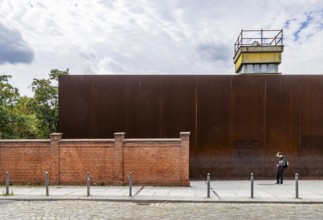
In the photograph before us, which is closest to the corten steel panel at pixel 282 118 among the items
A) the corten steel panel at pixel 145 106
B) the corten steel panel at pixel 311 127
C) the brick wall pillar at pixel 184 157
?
the corten steel panel at pixel 311 127

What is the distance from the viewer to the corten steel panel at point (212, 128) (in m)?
22.5

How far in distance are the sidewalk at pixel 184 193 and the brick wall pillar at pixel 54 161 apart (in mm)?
815

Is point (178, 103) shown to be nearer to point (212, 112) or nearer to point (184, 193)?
point (212, 112)

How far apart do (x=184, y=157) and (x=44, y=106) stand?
2224cm

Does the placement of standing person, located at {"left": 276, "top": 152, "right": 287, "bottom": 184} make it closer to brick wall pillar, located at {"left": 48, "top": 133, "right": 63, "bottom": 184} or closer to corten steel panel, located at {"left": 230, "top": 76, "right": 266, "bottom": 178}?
corten steel panel, located at {"left": 230, "top": 76, "right": 266, "bottom": 178}

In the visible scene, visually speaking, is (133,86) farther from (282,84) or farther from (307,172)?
(307,172)

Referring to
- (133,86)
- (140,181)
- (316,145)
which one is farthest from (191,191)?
(316,145)

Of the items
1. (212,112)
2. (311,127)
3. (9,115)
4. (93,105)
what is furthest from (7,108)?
(311,127)

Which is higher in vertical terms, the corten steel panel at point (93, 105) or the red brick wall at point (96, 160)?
the corten steel panel at point (93, 105)

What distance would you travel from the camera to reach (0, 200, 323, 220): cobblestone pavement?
11594 mm

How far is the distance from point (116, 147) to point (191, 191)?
4448 mm

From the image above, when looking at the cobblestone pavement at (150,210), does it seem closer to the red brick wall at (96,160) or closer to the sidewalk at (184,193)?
the sidewalk at (184,193)

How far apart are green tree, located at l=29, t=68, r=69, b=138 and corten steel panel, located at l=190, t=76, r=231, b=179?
18.7 meters

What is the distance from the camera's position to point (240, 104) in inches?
902
